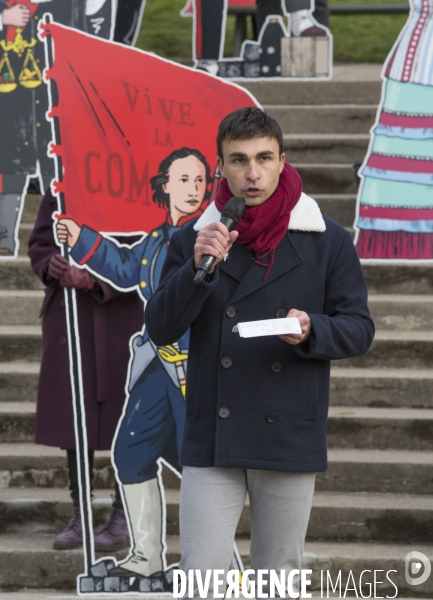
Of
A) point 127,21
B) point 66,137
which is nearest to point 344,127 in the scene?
point 127,21

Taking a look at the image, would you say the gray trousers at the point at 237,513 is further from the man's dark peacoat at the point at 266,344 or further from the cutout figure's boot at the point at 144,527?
the cutout figure's boot at the point at 144,527

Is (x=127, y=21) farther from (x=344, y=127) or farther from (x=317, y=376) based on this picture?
(x=317, y=376)

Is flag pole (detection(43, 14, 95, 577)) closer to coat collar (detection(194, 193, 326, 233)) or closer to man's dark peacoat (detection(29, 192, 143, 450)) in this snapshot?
man's dark peacoat (detection(29, 192, 143, 450))

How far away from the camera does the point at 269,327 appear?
2746 mm

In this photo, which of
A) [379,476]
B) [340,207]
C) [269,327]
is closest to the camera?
[269,327]

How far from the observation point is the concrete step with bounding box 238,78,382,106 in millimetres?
7625

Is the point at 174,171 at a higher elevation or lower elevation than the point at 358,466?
higher

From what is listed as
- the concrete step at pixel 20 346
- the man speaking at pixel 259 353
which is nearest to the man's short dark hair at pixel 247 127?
the man speaking at pixel 259 353

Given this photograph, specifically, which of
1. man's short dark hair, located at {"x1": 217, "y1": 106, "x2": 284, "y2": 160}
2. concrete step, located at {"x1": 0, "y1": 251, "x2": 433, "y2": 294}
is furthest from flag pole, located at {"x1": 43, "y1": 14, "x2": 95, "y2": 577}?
concrete step, located at {"x1": 0, "y1": 251, "x2": 433, "y2": 294}

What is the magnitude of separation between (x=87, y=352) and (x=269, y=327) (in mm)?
1738

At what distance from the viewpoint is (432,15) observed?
5.63 m

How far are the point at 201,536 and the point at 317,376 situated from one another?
0.59 meters

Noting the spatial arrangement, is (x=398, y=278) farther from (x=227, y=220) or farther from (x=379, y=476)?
(x=227, y=220)

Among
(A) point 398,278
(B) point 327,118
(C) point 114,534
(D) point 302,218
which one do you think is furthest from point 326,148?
(D) point 302,218
